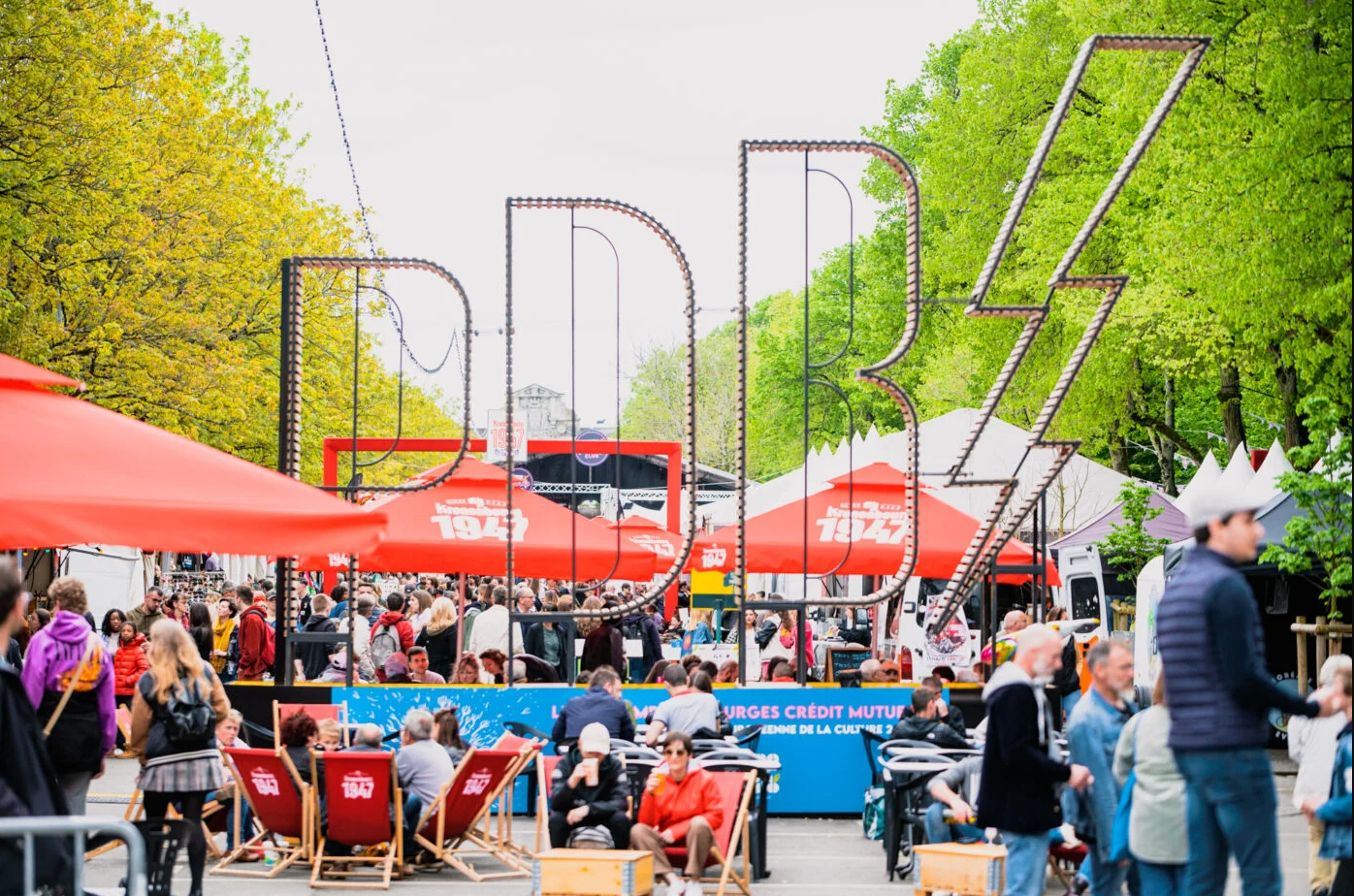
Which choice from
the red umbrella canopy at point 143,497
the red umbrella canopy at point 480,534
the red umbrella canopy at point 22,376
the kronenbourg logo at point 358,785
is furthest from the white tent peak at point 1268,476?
the red umbrella canopy at point 22,376

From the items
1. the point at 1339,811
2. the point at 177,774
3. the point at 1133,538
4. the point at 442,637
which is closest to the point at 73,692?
the point at 177,774

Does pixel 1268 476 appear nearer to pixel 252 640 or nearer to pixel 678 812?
pixel 252 640

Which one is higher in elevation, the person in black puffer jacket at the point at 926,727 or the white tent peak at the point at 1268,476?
the white tent peak at the point at 1268,476

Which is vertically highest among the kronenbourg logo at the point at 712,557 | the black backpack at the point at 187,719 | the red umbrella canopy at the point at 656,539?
the red umbrella canopy at the point at 656,539

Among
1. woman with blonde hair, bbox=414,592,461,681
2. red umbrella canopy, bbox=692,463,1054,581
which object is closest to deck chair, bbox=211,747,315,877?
red umbrella canopy, bbox=692,463,1054,581

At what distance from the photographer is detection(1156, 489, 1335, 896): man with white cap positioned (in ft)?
20.6

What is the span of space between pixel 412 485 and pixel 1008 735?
668cm

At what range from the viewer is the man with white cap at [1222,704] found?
20.6 ft

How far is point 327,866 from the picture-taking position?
1170 cm

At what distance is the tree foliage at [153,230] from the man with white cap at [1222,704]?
1740cm

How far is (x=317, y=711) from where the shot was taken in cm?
1355

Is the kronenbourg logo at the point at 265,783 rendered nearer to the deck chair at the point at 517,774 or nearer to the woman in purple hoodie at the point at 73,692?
the deck chair at the point at 517,774

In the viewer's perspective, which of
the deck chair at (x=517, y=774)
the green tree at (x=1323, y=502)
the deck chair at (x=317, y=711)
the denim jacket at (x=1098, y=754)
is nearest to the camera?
the denim jacket at (x=1098, y=754)

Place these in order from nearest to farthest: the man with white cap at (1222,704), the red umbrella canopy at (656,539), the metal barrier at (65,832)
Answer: the metal barrier at (65,832), the man with white cap at (1222,704), the red umbrella canopy at (656,539)
